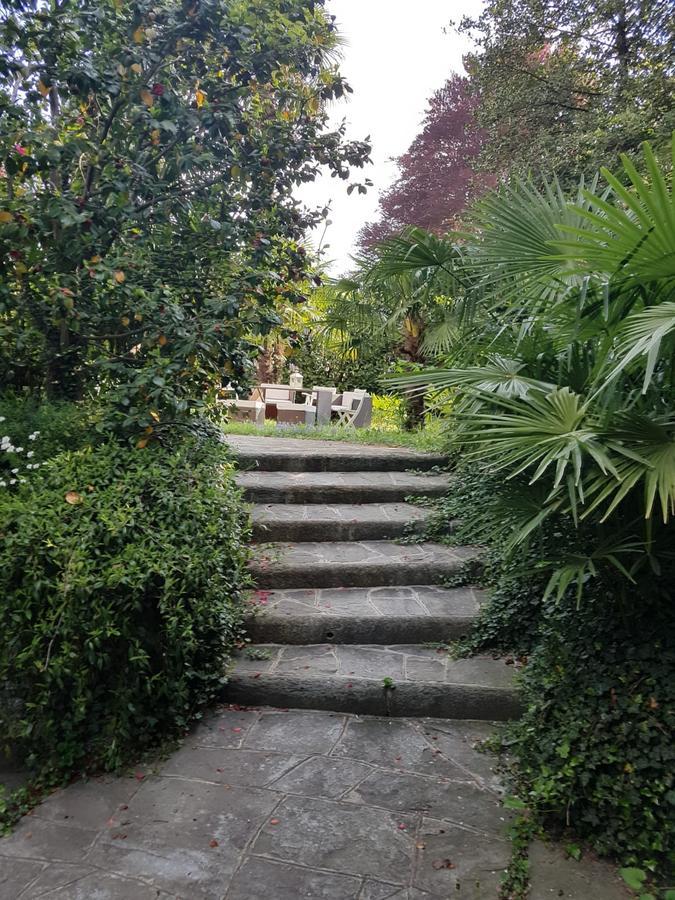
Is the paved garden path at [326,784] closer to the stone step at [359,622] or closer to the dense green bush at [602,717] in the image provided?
the stone step at [359,622]

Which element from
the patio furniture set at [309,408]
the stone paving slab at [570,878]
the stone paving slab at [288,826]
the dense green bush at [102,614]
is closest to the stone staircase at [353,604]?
the stone paving slab at [288,826]

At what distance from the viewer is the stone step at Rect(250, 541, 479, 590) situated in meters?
4.12

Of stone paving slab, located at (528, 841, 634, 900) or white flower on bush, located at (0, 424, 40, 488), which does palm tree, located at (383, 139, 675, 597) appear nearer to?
stone paving slab, located at (528, 841, 634, 900)

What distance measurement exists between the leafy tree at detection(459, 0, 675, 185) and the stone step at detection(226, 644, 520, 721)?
6.52 metres

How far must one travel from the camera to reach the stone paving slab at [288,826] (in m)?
2.11

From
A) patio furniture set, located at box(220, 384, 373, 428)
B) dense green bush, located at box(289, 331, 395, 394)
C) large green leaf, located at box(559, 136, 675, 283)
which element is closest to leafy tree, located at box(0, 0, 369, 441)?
large green leaf, located at box(559, 136, 675, 283)

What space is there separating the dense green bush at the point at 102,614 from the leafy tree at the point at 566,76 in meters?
6.90

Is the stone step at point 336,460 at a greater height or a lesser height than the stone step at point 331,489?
greater

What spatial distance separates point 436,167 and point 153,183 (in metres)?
13.7

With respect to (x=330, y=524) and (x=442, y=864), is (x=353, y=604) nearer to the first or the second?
(x=330, y=524)

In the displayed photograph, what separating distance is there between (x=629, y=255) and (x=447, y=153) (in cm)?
1526

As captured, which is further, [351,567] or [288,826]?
[351,567]

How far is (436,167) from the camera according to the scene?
15.7 metres

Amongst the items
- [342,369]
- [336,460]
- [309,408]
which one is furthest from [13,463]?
[342,369]
